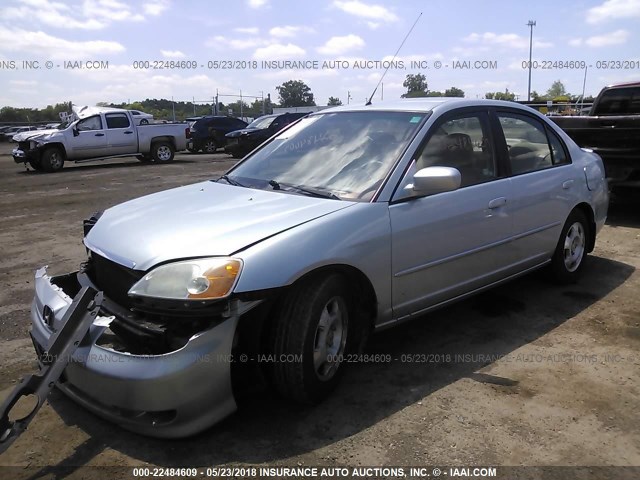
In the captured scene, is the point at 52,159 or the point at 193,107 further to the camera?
the point at 193,107

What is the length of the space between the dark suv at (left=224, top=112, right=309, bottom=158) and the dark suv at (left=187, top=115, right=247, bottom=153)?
3.61 metres

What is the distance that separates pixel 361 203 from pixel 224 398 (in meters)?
1.30

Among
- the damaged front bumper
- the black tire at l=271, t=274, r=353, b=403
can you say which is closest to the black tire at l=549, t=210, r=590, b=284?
the black tire at l=271, t=274, r=353, b=403

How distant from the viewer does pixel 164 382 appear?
243cm

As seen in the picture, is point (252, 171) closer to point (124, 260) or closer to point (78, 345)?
point (124, 260)

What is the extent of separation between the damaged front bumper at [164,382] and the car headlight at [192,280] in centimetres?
12

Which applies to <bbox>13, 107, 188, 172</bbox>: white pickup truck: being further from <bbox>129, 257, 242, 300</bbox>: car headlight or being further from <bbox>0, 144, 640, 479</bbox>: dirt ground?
<bbox>129, 257, 242, 300</bbox>: car headlight

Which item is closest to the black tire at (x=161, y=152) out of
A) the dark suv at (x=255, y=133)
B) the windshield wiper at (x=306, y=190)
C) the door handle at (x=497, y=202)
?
the dark suv at (x=255, y=133)

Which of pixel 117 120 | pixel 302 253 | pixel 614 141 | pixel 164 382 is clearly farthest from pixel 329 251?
pixel 117 120

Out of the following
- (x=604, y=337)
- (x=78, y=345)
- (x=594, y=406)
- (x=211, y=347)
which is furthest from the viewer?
(x=604, y=337)

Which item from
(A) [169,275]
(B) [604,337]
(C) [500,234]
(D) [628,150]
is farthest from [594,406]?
(D) [628,150]

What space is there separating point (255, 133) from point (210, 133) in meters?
5.73

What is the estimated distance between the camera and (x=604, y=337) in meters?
3.88

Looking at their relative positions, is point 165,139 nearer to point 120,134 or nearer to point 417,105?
point 120,134
